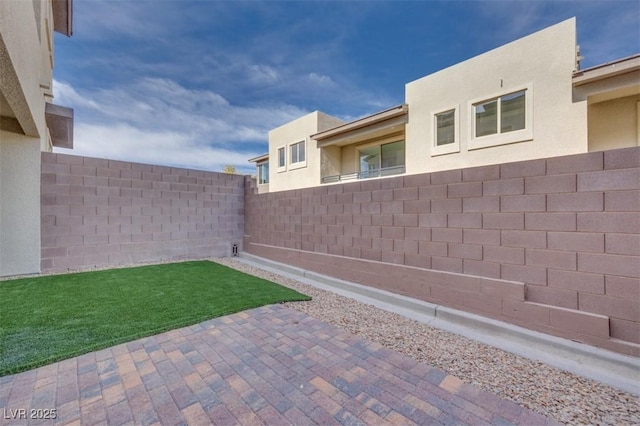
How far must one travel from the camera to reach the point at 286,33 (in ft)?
25.3

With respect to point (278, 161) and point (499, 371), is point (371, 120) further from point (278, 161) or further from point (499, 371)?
point (499, 371)

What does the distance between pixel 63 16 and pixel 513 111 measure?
43.8 ft

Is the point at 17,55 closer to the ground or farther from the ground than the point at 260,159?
closer to the ground

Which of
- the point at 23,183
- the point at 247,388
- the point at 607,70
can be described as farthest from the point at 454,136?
the point at 23,183

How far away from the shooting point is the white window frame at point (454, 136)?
777 cm

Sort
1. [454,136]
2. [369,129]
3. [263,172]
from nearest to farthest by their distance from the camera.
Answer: [454,136]
[369,129]
[263,172]

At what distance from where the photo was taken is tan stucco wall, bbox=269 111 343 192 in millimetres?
12094

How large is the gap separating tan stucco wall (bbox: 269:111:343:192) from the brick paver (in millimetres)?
9618

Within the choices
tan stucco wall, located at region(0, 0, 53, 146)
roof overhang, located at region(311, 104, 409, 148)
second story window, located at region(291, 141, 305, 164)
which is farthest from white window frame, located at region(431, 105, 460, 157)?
tan stucco wall, located at region(0, 0, 53, 146)

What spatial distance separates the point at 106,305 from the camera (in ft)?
12.2

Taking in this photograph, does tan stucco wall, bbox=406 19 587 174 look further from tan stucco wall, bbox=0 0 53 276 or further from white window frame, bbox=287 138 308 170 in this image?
tan stucco wall, bbox=0 0 53 276

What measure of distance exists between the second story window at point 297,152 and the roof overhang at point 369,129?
124 cm

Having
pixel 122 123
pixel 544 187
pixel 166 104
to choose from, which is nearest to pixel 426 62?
pixel 544 187

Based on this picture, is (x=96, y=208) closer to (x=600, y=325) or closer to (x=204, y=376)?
(x=204, y=376)
